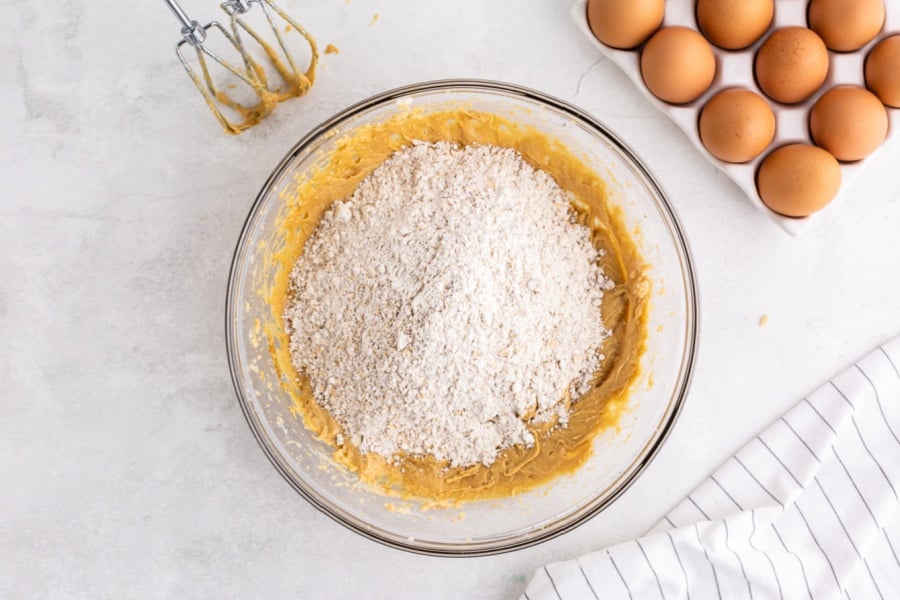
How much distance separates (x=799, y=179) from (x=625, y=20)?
0.46m

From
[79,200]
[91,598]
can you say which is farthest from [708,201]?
[91,598]

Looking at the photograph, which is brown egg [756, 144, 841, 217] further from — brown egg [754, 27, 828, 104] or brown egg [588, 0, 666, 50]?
brown egg [588, 0, 666, 50]

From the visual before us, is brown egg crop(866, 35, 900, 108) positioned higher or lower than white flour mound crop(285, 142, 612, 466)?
higher

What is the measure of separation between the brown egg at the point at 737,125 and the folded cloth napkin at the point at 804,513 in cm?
56

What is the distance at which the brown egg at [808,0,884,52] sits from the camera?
1309 millimetres

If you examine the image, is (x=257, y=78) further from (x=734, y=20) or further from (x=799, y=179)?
(x=799, y=179)

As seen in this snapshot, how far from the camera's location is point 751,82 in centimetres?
140

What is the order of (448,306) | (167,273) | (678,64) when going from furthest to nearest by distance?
(167,273), (678,64), (448,306)

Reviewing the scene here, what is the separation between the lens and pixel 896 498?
1467 mm

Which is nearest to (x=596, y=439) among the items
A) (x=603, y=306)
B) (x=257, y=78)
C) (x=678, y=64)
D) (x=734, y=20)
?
(x=603, y=306)

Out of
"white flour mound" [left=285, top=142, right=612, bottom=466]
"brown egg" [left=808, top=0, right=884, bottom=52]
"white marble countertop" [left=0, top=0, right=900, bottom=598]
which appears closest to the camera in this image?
"white flour mound" [left=285, top=142, right=612, bottom=466]

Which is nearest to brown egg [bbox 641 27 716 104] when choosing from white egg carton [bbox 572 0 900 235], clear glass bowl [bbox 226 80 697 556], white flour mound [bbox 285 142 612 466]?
white egg carton [bbox 572 0 900 235]

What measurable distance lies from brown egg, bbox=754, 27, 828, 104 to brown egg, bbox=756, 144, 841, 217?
11cm

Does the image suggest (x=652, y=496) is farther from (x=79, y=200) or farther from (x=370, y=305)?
(x=79, y=200)
